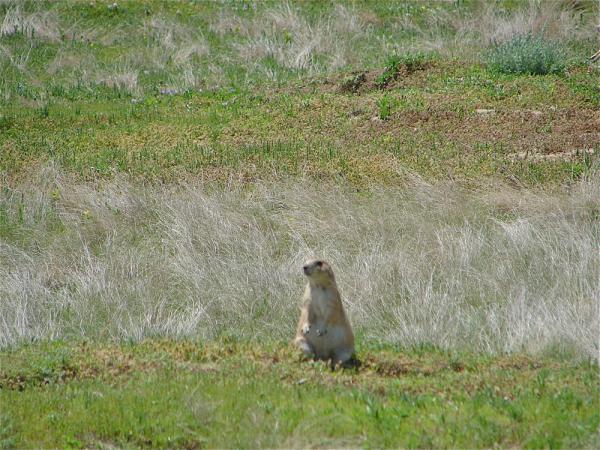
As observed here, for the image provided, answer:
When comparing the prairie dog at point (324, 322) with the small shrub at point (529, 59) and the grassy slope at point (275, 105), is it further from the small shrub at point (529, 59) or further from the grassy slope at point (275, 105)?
the small shrub at point (529, 59)

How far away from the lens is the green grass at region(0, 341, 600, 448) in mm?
6176

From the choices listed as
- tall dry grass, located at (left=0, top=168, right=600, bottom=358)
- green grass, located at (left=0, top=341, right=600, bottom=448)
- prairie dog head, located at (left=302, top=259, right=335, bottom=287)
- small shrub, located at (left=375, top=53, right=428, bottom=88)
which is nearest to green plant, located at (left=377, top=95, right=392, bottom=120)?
small shrub, located at (left=375, top=53, right=428, bottom=88)

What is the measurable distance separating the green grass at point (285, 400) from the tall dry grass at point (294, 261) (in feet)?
2.39

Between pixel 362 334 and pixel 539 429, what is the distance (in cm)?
256

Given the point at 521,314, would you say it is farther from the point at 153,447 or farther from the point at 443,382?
the point at 153,447

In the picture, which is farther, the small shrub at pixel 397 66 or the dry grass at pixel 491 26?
the dry grass at pixel 491 26

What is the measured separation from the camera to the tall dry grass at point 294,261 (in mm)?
8422

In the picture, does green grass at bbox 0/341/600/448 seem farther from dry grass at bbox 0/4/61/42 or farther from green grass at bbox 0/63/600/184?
dry grass at bbox 0/4/61/42

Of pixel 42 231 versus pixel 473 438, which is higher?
pixel 42 231

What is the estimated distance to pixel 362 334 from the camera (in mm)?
8430

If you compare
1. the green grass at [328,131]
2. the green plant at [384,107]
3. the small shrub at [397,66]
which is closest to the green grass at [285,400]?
the green grass at [328,131]

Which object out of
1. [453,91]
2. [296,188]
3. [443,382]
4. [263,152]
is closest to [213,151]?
[263,152]


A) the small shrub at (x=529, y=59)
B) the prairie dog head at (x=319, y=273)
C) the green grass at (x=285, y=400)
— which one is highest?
the small shrub at (x=529, y=59)

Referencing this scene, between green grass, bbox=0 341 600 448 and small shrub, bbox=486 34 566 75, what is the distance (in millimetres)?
9192
